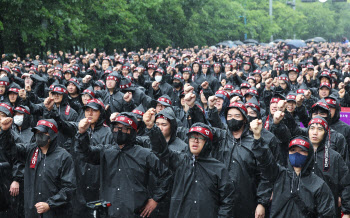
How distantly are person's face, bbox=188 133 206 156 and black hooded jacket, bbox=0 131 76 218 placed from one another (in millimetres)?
1594

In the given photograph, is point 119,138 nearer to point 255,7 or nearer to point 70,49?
point 70,49

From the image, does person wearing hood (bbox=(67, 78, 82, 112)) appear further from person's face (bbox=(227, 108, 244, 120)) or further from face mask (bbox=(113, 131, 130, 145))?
person's face (bbox=(227, 108, 244, 120))

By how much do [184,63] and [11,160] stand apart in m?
12.4

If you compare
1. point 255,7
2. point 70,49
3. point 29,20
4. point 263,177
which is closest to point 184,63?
point 29,20

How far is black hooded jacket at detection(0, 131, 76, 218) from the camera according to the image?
652cm

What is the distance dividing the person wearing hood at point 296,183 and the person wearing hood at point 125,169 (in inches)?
54.9

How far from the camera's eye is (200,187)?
6.07m

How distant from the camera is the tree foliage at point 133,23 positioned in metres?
26.9

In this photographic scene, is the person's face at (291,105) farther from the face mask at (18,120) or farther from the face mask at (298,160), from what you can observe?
the face mask at (18,120)

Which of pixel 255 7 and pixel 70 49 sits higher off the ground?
pixel 255 7

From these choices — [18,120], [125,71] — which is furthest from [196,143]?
[125,71]

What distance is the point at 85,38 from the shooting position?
106ft

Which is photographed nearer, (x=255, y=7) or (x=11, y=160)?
(x=11, y=160)

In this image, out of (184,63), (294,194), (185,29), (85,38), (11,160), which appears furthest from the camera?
(185,29)
